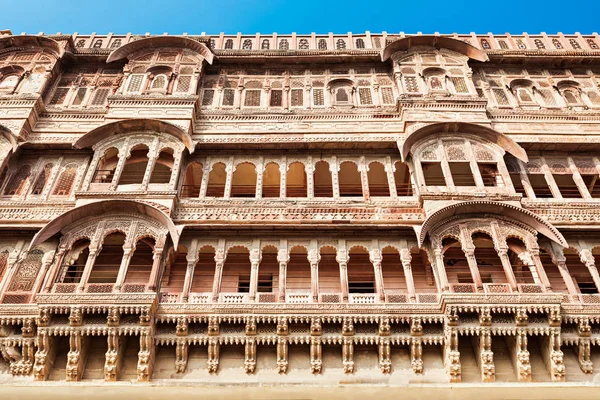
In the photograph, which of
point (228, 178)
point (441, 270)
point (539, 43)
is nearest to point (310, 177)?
point (228, 178)

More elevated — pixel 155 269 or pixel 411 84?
pixel 411 84

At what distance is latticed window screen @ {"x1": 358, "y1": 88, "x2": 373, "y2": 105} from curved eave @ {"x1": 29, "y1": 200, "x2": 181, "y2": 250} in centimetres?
718

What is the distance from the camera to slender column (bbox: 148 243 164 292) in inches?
477

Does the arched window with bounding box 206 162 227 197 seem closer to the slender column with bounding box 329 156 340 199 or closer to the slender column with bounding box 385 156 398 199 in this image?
the slender column with bounding box 329 156 340 199

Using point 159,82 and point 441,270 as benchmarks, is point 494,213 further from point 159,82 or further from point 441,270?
point 159,82

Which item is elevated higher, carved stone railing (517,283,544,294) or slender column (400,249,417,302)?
slender column (400,249,417,302)

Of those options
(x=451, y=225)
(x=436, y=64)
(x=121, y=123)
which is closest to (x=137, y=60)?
(x=121, y=123)

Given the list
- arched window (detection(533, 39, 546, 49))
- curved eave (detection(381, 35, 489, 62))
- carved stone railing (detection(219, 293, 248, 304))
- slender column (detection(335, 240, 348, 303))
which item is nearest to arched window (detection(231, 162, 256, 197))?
slender column (detection(335, 240, 348, 303))

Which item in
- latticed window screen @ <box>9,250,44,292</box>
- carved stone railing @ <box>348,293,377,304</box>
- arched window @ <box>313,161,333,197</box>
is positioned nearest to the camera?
carved stone railing @ <box>348,293,377,304</box>

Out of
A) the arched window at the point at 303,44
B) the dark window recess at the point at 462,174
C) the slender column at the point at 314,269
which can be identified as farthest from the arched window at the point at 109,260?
the arched window at the point at 303,44

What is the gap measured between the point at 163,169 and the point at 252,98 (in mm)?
3479

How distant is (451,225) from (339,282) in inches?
114

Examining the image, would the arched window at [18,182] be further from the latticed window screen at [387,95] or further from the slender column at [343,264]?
the latticed window screen at [387,95]

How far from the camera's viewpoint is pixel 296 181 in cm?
1648
